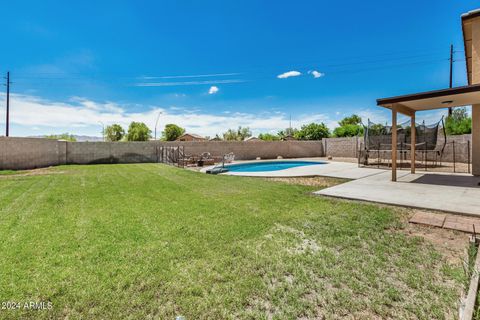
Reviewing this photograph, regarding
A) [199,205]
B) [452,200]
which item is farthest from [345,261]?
[452,200]

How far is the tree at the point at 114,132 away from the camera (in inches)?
2092

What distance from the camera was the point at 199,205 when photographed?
184 inches

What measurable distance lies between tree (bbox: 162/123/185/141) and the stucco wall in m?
39.0

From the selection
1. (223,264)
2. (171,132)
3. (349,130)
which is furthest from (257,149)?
(171,132)

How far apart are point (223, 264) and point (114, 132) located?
59.7 meters

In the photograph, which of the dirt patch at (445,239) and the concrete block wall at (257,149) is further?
the concrete block wall at (257,149)

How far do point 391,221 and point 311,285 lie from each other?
93.7 inches

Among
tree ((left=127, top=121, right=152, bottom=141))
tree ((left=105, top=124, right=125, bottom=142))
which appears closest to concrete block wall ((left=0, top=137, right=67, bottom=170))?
tree ((left=127, top=121, right=152, bottom=141))

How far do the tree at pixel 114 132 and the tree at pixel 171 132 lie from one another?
9.79m

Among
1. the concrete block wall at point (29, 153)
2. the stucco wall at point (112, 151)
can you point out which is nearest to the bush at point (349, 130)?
the stucco wall at point (112, 151)

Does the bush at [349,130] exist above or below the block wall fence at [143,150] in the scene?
Result: above

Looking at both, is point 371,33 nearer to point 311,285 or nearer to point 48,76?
point 311,285

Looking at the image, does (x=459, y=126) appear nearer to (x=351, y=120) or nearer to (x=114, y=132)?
(x=351, y=120)

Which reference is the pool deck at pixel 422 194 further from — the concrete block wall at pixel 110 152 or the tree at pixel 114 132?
the tree at pixel 114 132
